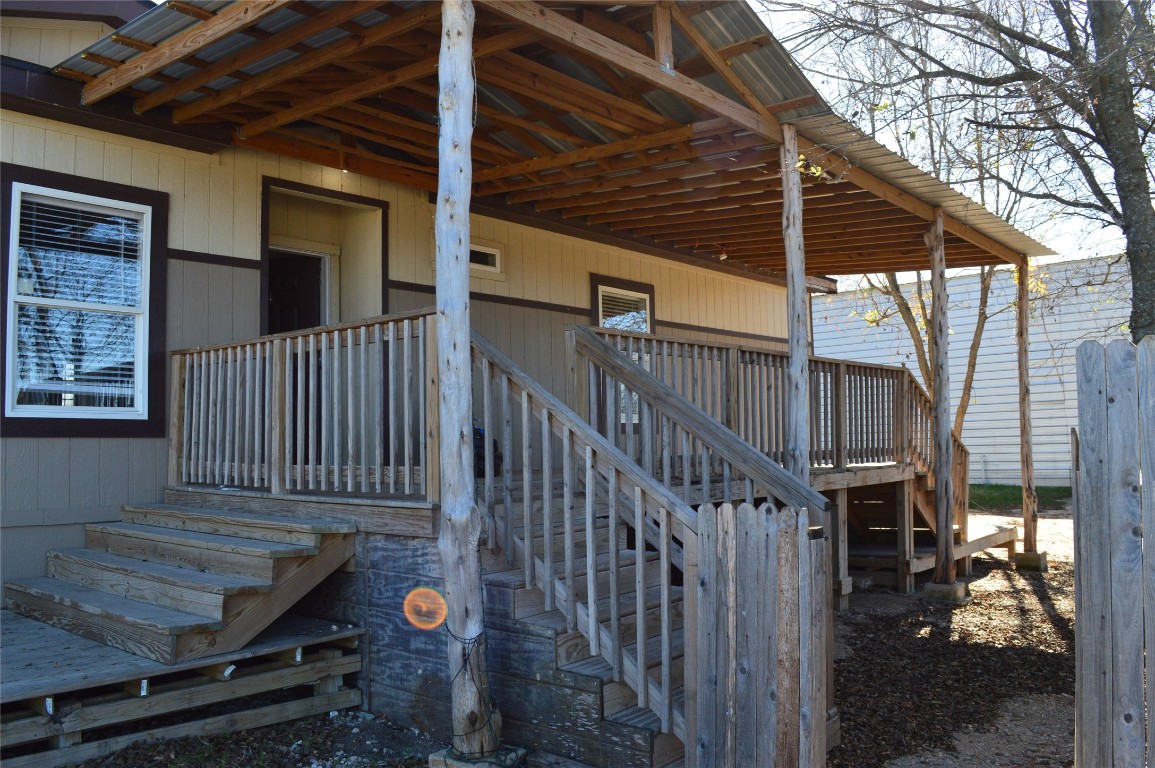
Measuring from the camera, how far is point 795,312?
7492mm

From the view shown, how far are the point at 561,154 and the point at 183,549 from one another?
4322 millimetres

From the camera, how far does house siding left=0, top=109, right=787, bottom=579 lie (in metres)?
6.40

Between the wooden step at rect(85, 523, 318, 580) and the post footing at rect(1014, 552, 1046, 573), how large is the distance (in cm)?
974

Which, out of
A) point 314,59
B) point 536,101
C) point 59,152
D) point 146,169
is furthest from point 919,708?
point 59,152

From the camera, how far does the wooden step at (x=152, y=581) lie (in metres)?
5.06

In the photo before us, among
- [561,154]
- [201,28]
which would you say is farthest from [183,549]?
[561,154]

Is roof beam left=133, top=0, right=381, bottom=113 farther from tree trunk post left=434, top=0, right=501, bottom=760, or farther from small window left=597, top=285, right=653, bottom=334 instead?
small window left=597, top=285, right=653, bottom=334

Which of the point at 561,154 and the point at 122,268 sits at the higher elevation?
the point at 561,154

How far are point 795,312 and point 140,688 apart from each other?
17.5 ft

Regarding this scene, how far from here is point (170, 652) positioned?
4.77m

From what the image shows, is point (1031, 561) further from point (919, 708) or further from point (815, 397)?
point (919, 708)

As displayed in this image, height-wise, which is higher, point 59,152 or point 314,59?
point 314,59

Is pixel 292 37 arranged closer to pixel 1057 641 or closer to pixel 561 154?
pixel 561 154

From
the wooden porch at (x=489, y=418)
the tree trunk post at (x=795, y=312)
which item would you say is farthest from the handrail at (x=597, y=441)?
the tree trunk post at (x=795, y=312)
